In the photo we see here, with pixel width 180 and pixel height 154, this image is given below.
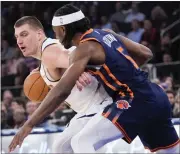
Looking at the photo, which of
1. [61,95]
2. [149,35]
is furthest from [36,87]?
[149,35]

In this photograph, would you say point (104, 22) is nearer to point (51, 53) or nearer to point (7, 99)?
point (7, 99)

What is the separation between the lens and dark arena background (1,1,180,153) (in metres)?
9.27

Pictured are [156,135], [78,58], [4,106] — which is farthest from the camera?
[4,106]

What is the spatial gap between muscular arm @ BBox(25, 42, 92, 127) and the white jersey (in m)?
0.60

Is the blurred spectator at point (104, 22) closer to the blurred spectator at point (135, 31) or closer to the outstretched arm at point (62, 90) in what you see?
the blurred spectator at point (135, 31)

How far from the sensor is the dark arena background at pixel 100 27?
9273 mm

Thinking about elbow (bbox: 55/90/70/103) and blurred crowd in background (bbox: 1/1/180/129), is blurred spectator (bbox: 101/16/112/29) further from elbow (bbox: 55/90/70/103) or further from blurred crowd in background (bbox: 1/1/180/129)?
elbow (bbox: 55/90/70/103)

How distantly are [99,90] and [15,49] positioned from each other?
9.21 m

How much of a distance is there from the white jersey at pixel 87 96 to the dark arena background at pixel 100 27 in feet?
8.83

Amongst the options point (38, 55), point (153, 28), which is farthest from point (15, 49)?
point (38, 55)

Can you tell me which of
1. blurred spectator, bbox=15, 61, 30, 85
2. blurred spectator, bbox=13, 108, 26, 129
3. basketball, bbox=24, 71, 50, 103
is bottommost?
blurred spectator, bbox=15, 61, 30, 85

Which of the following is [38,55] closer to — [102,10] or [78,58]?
[78,58]

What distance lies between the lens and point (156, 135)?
18.2ft

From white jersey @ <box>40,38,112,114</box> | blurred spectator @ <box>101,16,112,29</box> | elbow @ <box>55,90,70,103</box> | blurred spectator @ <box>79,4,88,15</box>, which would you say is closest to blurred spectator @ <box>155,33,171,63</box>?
blurred spectator @ <box>101,16,112,29</box>
